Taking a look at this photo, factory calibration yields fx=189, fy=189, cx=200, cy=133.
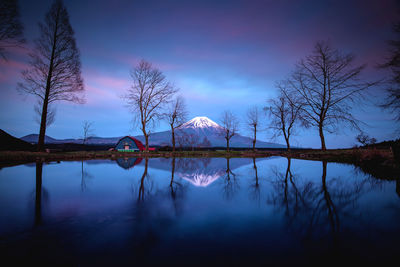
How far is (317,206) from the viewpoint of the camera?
3.58 m

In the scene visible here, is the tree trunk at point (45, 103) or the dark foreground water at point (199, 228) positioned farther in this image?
the tree trunk at point (45, 103)

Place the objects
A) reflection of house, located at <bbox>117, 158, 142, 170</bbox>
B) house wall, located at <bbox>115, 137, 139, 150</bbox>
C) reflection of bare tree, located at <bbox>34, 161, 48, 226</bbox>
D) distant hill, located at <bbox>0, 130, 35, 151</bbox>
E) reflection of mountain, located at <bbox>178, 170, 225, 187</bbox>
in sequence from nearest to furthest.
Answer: reflection of bare tree, located at <bbox>34, 161, 48, 226</bbox>
reflection of mountain, located at <bbox>178, 170, 225, 187</bbox>
reflection of house, located at <bbox>117, 158, 142, 170</bbox>
distant hill, located at <bbox>0, 130, 35, 151</bbox>
house wall, located at <bbox>115, 137, 139, 150</bbox>

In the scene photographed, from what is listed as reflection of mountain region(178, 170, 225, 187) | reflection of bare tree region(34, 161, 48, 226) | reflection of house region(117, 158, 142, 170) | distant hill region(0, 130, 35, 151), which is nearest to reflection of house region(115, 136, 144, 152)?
distant hill region(0, 130, 35, 151)

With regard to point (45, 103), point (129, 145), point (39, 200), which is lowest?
point (39, 200)

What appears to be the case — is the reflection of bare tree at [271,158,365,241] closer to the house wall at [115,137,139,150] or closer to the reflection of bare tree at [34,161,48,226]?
the reflection of bare tree at [34,161,48,226]

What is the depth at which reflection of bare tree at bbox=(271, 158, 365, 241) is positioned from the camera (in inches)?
105

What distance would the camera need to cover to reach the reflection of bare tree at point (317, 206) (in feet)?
8.76

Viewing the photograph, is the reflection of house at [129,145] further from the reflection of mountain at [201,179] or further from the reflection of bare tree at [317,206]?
the reflection of bare tree at [317,206]

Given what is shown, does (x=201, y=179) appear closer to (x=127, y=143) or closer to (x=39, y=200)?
(x=39, y=200)

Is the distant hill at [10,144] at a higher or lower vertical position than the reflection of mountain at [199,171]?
higher

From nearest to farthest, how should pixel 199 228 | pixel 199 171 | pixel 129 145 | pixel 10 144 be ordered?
pixel 199 228
pixel 199 171
pixel 10 144
pixel 129 145

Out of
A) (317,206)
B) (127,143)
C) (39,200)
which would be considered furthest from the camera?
(127,143)

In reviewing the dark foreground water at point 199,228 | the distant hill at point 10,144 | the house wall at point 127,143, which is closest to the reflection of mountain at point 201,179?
the dark foreground water at point 199,228

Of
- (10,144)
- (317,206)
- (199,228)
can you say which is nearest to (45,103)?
(10,144)
